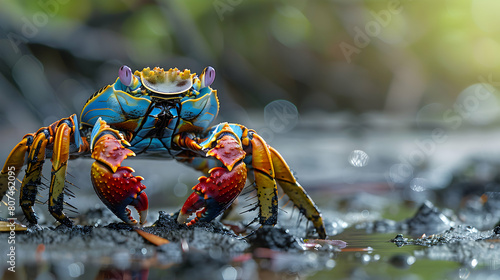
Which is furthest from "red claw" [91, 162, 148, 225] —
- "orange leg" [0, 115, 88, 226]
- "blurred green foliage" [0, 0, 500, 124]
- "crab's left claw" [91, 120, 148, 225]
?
"blurred green foliage" [0, 0, 500, 124]

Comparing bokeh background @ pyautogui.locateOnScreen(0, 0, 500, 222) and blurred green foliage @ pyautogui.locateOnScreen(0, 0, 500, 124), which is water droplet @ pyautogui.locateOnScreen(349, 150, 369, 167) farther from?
blurred green foliage @ pyautogui.locateOnScreen(0, 0, 500, 124)

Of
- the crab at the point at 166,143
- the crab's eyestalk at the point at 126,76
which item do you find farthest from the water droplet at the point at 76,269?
Result: the crab's eyestalk at the point at 126,76

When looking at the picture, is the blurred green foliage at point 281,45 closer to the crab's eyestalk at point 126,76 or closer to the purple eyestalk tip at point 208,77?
the crab's eyestalk at point 126,76

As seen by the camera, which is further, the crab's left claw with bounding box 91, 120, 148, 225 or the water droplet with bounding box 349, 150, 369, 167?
the water droplet with bounding box 349, 150, 369, 167

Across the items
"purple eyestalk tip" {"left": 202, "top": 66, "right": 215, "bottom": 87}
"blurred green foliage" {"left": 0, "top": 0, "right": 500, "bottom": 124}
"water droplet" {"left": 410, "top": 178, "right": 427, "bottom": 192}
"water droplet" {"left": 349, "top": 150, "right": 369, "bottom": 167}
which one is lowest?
"purple eyestalk tip" {"left": 202, "top": 66, "right": 215, "bottom": 87}

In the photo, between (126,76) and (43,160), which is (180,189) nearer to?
(43,160)

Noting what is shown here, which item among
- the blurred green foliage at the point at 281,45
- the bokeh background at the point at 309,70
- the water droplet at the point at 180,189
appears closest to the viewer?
the water droplet at the point at 180,189

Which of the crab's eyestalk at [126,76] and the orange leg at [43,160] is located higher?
the crab's eyestalk at [126,76]

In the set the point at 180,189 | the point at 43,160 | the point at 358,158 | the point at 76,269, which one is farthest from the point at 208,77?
the point at 358,158

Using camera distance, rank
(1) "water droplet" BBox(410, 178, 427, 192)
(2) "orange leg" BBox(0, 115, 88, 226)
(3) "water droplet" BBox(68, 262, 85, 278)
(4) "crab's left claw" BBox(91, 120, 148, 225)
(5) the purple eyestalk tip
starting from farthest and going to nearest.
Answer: (1) "water droplet" BBox(410, 178, 427, 192), (5) the purple eyestalk tip, (2) "orange leg" BBox(0, 115, 88, 226), (4) "crab's left claw" BBox(91, 120, 148, 225), (3) "water droplet" BBox(68, 262, 85, 278)
